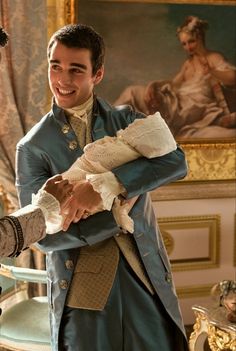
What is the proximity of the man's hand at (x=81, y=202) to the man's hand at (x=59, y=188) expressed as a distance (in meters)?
0.02

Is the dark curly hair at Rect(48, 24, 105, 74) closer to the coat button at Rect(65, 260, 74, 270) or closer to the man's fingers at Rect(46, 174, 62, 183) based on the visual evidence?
the man's fingers at Rect(46, 174, 62, 183)

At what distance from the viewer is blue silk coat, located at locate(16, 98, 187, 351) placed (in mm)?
1520

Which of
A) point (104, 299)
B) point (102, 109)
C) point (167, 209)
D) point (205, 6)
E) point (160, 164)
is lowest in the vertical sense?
point (167, 209)

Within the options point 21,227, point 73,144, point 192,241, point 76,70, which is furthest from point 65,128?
point 192,241

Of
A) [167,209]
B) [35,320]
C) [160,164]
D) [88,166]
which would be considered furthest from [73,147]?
[167,209]

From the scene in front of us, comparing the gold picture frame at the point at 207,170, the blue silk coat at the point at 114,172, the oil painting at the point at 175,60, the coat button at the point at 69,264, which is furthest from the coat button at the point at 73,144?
the gold picture frame at the point at 207,170

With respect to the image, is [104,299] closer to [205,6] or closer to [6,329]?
[6,329]

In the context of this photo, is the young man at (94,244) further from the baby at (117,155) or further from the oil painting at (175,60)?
the oil painting at (175,60)

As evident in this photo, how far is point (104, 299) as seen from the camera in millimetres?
1541

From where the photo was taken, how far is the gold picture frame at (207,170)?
3590 millimetres

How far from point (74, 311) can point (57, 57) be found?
648 millimetres

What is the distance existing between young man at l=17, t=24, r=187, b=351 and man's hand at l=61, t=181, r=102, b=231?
0.04 meters

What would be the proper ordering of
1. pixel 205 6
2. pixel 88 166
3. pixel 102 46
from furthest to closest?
pixel 205 6 < pixel 102 46 < pixel 88 166

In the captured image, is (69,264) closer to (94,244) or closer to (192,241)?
(94,244)
